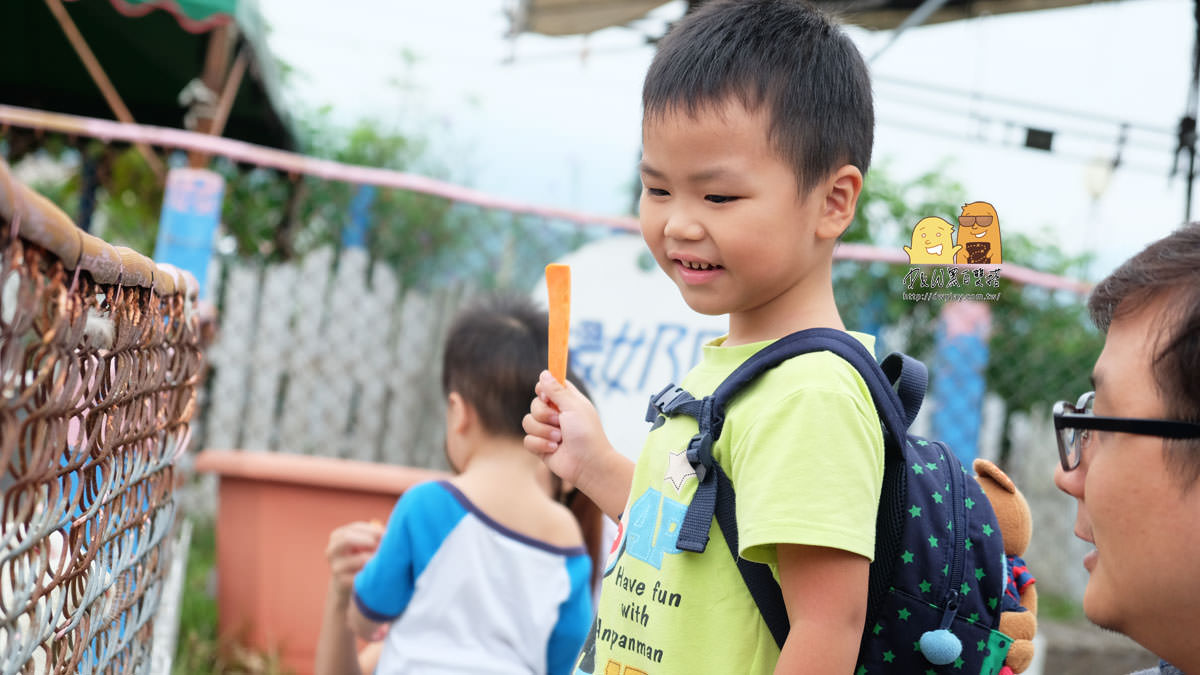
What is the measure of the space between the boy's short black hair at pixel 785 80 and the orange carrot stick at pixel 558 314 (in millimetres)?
270

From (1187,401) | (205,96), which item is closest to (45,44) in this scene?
(205,96)

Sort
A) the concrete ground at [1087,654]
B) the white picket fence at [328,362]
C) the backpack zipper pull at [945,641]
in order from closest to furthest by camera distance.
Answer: the backpack zipper pull at [945,641] → the concrete ground at [1087,654] → the white picket fence at [328,362]

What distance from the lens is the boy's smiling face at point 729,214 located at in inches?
49.9

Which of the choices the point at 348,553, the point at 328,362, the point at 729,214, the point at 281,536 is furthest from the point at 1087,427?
the point at 328,362

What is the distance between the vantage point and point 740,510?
1188 millimetres

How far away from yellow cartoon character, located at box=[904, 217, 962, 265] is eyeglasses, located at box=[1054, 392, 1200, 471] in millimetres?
247

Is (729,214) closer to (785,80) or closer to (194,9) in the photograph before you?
(785,80)

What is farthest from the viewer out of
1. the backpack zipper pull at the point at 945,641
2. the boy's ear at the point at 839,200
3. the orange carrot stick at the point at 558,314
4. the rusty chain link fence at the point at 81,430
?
the orange carrot stick at the point at 558,314

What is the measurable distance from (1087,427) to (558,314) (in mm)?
709

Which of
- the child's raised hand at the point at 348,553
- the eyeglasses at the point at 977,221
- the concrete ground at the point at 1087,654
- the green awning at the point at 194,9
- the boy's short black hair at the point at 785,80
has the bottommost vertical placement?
the concrete ground at the point at 1087,654

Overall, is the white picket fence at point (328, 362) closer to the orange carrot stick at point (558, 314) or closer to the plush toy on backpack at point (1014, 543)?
the orange carrot stick at point (558, 314)

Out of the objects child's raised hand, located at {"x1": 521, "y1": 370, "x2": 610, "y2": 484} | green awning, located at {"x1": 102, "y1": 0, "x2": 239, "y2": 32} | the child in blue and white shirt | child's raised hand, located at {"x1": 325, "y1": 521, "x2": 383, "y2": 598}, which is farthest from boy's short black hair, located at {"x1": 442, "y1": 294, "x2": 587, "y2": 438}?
green awning, located at {"x1": 102, "y1": 0, "x2": 239, "y2": 32}

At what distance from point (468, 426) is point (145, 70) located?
531cm

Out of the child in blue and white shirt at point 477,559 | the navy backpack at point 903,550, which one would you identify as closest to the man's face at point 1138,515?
the navy backpack at point 903,550
